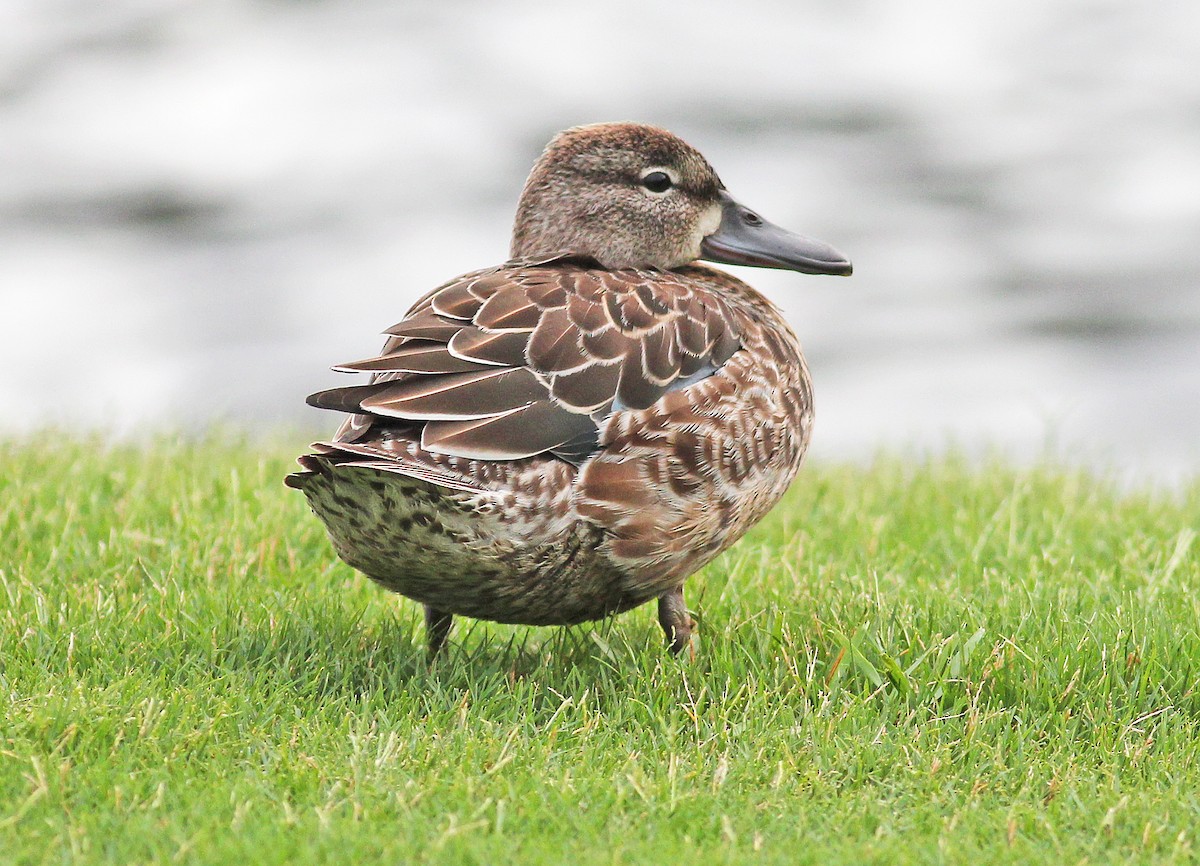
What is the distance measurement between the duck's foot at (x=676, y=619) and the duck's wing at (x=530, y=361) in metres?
0.65

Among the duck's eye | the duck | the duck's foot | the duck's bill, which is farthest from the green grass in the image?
the duck's eye

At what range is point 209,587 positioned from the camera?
15.6 ft

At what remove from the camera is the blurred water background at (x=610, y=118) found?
40.5 ft

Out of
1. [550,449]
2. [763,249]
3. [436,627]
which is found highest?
[763,249]

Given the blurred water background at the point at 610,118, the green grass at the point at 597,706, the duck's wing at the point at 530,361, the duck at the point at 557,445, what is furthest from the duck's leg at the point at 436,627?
the blurred water background at the point at 610,118

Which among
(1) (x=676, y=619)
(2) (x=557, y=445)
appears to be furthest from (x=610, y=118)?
(2) (x=557, y=445)

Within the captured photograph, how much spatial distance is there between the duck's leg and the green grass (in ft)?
0.50

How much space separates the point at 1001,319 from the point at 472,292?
31.5 feet

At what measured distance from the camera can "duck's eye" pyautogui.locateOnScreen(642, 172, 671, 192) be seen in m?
5.25

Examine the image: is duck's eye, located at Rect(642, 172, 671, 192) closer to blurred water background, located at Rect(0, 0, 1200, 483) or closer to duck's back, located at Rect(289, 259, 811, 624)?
duck's back, located at Rect(289, 259, 811, 624)

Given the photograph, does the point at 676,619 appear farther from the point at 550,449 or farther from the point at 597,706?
the point at 550,449

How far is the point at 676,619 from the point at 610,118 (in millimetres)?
10865

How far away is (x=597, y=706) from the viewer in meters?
4.05

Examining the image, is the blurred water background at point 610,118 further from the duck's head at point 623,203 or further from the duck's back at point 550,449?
the duck's back at point 550,449
